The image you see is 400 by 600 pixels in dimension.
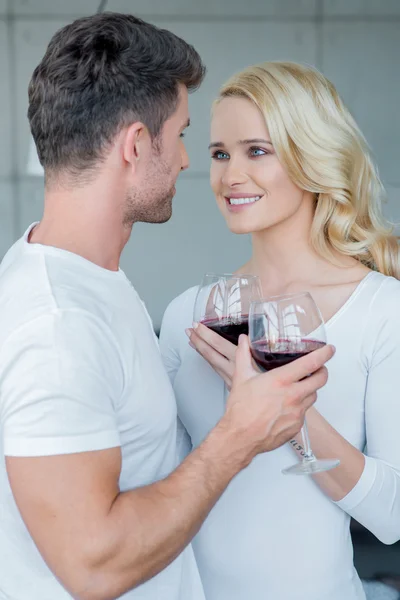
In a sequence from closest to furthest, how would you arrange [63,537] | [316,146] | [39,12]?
[63,537] < [316,146] < [39,12]

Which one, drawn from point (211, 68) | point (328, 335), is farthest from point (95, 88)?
point (211, 68)

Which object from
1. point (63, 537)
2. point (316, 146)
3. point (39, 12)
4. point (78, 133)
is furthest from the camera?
point (39, 12)

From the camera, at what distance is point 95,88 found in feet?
4.73

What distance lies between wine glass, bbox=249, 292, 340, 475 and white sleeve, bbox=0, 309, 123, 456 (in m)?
0.31

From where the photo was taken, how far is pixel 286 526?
185 centimetres

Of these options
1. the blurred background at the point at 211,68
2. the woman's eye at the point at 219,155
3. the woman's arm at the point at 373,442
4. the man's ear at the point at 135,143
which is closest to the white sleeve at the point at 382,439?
the woman's arm at the point at 373,442

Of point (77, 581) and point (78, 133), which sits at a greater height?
point (78, 133)

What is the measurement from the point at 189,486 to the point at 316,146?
42.7 inches

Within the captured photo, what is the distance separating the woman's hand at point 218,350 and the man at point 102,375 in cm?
15

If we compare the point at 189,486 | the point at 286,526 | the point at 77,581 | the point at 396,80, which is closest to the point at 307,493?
the point at 286,526

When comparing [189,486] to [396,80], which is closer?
[189,486]

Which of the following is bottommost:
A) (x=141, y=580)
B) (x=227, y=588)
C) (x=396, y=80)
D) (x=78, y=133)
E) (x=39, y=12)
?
(x=227, y=588)

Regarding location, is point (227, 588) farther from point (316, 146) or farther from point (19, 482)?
point (316, 146)

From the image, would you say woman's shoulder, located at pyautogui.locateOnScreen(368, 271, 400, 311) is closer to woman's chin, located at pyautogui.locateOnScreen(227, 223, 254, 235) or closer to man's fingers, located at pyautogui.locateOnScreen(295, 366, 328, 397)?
woman's chin, located at pyautogui.locateOnScreen(227, 223, 254, 235)
